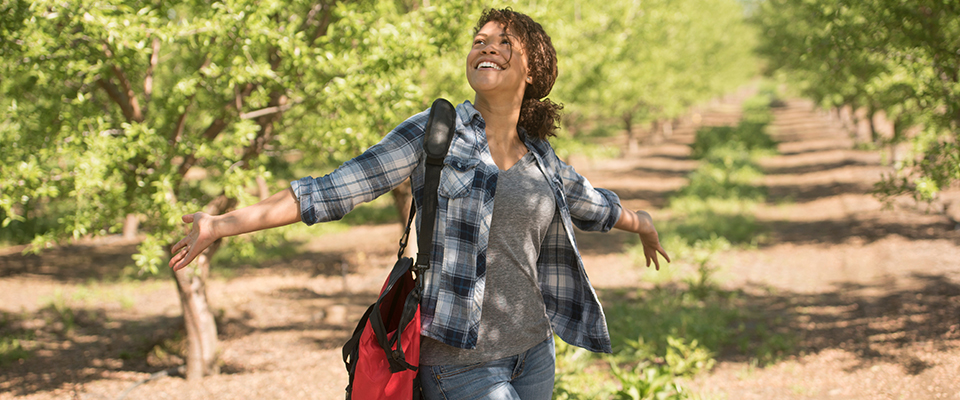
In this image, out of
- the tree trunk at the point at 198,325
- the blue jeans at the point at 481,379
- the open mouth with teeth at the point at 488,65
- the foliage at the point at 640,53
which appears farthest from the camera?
the foliage at the point at 640,53

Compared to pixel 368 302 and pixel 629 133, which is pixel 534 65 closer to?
pixel 368 302

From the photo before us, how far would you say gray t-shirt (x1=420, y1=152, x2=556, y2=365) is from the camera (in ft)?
5.81

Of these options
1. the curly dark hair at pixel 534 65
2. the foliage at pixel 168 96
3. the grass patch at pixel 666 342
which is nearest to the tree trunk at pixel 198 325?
the foliage at pixel 168 96

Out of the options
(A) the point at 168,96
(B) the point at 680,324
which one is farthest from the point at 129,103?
(B) the point at 680,324

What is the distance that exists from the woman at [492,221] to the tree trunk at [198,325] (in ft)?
13.7

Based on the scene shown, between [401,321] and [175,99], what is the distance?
413 cm

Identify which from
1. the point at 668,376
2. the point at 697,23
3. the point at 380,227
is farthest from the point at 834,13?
the point at 697,23

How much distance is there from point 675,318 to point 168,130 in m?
5.21

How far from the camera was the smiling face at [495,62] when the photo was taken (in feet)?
6.06

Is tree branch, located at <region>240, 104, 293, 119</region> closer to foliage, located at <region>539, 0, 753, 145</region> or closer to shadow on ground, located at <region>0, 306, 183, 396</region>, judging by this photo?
foliage, located at <region>539, 0, 753, 145</region>

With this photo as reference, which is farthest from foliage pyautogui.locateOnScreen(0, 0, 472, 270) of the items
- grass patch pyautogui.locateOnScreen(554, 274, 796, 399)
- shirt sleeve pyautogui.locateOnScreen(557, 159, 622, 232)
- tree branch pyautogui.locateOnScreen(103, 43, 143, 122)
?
shirt sleeve pyautogui.locateOnScreen(557, 159, 622, 232)

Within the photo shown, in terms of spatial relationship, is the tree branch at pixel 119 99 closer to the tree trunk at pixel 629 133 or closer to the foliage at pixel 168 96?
the foliage at pixel 168 96

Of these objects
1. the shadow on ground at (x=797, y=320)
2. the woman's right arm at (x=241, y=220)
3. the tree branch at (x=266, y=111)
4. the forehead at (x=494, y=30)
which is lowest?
the shadow on ground at (x=797, y=320)

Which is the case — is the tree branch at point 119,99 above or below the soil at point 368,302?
above
